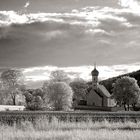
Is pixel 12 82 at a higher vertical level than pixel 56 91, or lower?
higher

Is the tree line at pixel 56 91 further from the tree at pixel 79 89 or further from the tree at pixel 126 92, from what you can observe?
the tree at pixel 79 89

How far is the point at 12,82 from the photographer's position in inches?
3179

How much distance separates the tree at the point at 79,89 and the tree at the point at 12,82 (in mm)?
38168

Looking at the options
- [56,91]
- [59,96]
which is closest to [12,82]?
[56,91]

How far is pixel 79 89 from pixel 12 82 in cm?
4192

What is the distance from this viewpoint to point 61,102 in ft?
261

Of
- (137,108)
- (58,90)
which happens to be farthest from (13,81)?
(137,108)

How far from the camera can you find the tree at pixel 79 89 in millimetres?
118225

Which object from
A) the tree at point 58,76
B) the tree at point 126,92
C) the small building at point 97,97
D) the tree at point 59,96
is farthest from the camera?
the small building at point 97,97

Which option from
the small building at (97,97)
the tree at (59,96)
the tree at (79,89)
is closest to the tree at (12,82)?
the tree at (59,96)

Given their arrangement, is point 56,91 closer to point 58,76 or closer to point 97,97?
point 58,76

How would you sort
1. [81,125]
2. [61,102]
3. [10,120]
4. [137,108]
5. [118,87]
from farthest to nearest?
[137,108] < [118,87] < [61,102] < [10,120] < [81,125]

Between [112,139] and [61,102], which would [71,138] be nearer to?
[112,139]

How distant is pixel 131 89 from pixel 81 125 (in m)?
57.1
